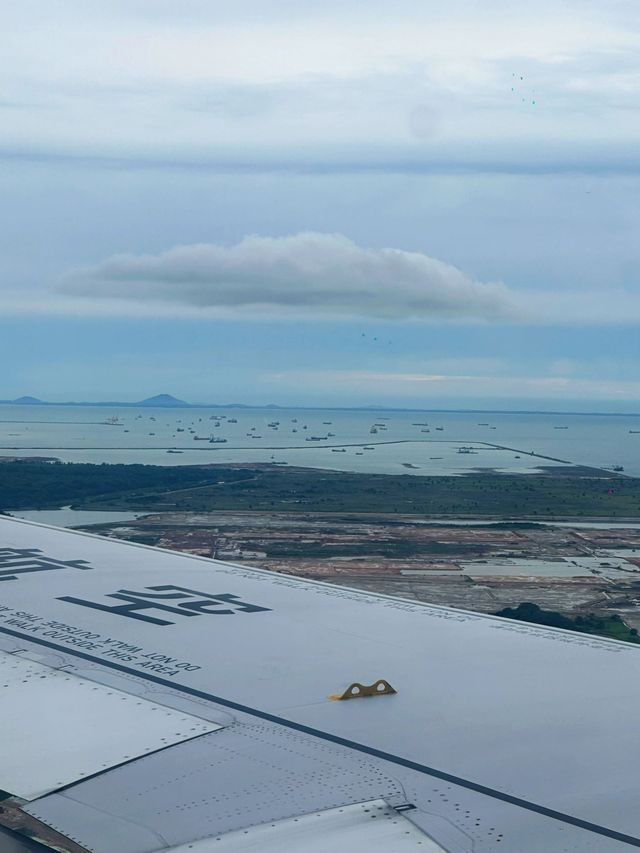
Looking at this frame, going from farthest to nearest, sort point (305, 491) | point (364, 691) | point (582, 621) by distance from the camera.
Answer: point (305, 491) < point (582, 621) < point (364, 691)

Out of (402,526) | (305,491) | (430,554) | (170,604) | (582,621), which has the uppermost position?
(170,604)

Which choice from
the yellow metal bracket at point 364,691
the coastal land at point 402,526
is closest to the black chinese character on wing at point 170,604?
the yellow metal bracket at point 364,691

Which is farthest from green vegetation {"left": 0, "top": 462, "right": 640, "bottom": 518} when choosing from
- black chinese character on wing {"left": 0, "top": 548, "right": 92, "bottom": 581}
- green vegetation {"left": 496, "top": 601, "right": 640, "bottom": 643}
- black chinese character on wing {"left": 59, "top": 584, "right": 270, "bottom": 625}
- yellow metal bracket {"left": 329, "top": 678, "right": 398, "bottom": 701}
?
yellow metal bracket {"left": 329, "top": 678, "right": 398, "bottom": 701}

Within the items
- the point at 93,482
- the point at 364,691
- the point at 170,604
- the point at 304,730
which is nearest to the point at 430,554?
the point at 170,604

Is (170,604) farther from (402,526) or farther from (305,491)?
(305,491)

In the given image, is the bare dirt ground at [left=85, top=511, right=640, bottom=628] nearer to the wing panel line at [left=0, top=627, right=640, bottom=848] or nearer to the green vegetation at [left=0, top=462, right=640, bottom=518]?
the green vegetation at [left=0, top=462, right=640, bottom=518]
